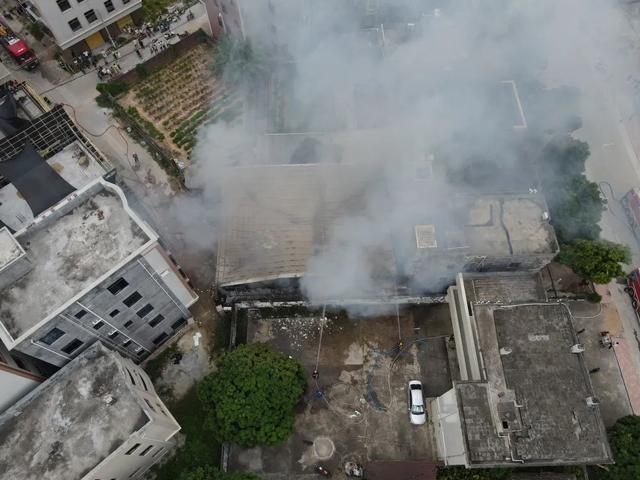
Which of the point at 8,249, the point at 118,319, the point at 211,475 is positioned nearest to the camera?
the point at 8,249

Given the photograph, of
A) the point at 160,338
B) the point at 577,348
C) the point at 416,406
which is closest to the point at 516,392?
the point at 577,348

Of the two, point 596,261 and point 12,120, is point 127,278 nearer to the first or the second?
point 12,120

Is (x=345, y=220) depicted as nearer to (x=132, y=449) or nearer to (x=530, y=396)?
(x=530, y=396)

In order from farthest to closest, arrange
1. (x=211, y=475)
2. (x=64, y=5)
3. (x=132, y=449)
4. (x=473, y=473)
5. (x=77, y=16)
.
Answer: (x=77, y=16) < (x=64, y=5) < (x=473, y=473) < (x=211, y=475) < (x=132, y=449)

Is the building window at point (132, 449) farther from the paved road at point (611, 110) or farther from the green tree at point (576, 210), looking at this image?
the paved road at point (611, 110)

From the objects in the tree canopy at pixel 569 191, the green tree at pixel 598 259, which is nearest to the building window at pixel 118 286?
the green tree at pixel 598 259

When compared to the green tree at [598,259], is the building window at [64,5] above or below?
above

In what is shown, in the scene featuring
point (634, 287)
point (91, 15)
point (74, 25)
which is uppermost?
point (91, 15)
